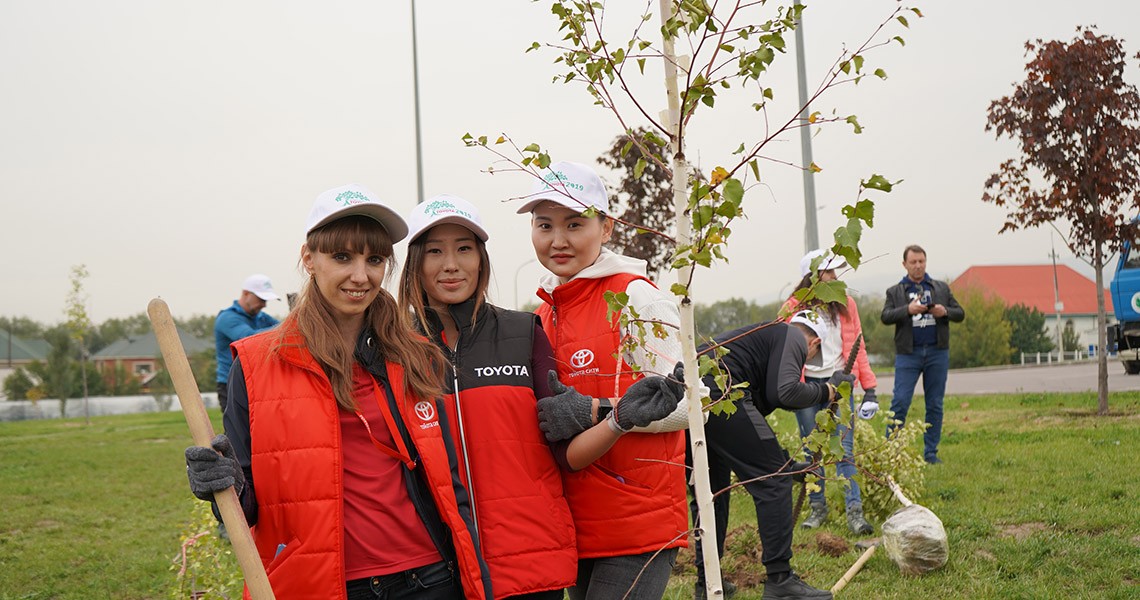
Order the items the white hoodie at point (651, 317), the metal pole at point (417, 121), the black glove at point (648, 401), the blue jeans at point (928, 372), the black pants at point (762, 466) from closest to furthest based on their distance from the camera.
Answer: the black glove at point (648, 401) → the white hoodie at point (651, 317) → the black pants at point (762, 466) → the blue jeans at point (928, 372) → the metal pole at point (417, 121)

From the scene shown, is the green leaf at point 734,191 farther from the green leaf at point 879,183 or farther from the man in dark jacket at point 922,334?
the man in dark jacket at point 922,334

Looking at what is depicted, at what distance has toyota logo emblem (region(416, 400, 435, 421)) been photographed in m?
2.43

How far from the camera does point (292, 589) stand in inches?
87.7

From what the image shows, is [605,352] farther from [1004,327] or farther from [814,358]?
[1004,327]

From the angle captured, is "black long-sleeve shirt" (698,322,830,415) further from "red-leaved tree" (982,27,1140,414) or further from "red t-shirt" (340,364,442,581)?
"red-leaved tree" (982,27,1140,414)

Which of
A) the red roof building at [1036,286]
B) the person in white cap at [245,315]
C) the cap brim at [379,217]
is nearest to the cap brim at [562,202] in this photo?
the cap brim at [379,217]

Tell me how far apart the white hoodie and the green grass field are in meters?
2.60

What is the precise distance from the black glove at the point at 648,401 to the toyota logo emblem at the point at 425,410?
0.49 meters

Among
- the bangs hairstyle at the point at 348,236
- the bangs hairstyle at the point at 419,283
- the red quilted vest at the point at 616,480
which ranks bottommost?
the red quilted vest at the point at 616,480

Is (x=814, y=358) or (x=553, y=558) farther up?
(x=814, y=358)

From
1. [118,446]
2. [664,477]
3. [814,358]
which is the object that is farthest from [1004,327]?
[664,477]

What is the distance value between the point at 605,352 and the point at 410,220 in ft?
2.27

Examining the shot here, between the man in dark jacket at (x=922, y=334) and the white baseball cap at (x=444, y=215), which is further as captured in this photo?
the man in dark jacket at (x=922, y=334)

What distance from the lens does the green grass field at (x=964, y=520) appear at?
16.4 feet
